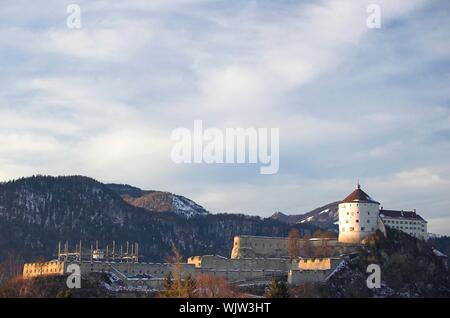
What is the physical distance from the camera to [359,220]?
368ft

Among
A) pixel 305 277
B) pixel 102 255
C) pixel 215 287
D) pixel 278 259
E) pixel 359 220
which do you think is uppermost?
pixel 359 220

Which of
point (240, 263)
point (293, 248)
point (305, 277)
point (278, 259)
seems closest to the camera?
point (305, 277)

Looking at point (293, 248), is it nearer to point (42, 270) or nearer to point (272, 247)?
point (272, 247)

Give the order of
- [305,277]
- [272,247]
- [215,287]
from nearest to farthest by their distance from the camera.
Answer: [215,287] → [305,277] → [272,247]

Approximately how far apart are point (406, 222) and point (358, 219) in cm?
978

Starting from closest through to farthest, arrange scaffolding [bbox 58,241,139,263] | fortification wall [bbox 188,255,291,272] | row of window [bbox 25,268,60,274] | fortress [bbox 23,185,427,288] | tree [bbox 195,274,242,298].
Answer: tree [bbox 195,274,242,298] < row of window [bbox 25,268,60,274] < fortress [bbox 23,185,427,288] < fortification wall [bbox 188,255,291,272] < scaffolding [bbox 58,241,139,263]

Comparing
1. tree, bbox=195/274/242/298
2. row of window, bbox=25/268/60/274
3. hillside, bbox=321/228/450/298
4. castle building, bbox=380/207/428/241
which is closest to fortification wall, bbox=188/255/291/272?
tree, bbox=195/274/242/298

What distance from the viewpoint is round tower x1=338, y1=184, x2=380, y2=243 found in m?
111

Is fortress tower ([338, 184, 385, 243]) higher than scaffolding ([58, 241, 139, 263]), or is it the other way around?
fortress tower ([338, 184, 385, 243])

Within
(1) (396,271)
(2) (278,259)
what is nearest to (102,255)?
(2) (278,259)

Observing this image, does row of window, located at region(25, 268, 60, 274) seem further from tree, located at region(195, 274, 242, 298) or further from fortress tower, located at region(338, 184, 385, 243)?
fortress tower, located at region(338, 184, 385, 243)

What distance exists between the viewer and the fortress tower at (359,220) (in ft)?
365
